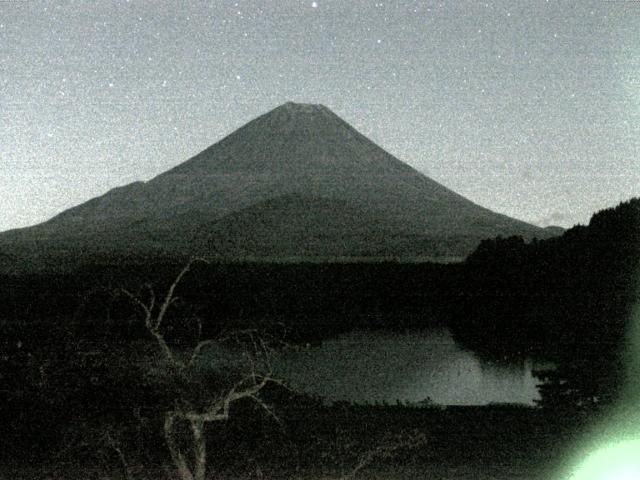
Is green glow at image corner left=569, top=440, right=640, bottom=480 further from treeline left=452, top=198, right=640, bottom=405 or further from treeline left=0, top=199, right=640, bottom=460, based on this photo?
treeline left=452, top=198, right=640, bottom=405

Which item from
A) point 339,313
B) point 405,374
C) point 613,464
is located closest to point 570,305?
point 405,374

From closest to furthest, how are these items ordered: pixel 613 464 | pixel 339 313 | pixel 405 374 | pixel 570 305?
pixel 613 464, pixel 405 374, pixel 570 305, pixel 339 313

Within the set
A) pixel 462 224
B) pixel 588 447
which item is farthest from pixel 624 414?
pixel 462 224

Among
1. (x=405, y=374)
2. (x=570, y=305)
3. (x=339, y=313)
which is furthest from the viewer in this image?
(x=339, y=313)

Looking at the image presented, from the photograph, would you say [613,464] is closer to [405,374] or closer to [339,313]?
[405,374]

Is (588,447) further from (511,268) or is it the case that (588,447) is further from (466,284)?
(466,284)
